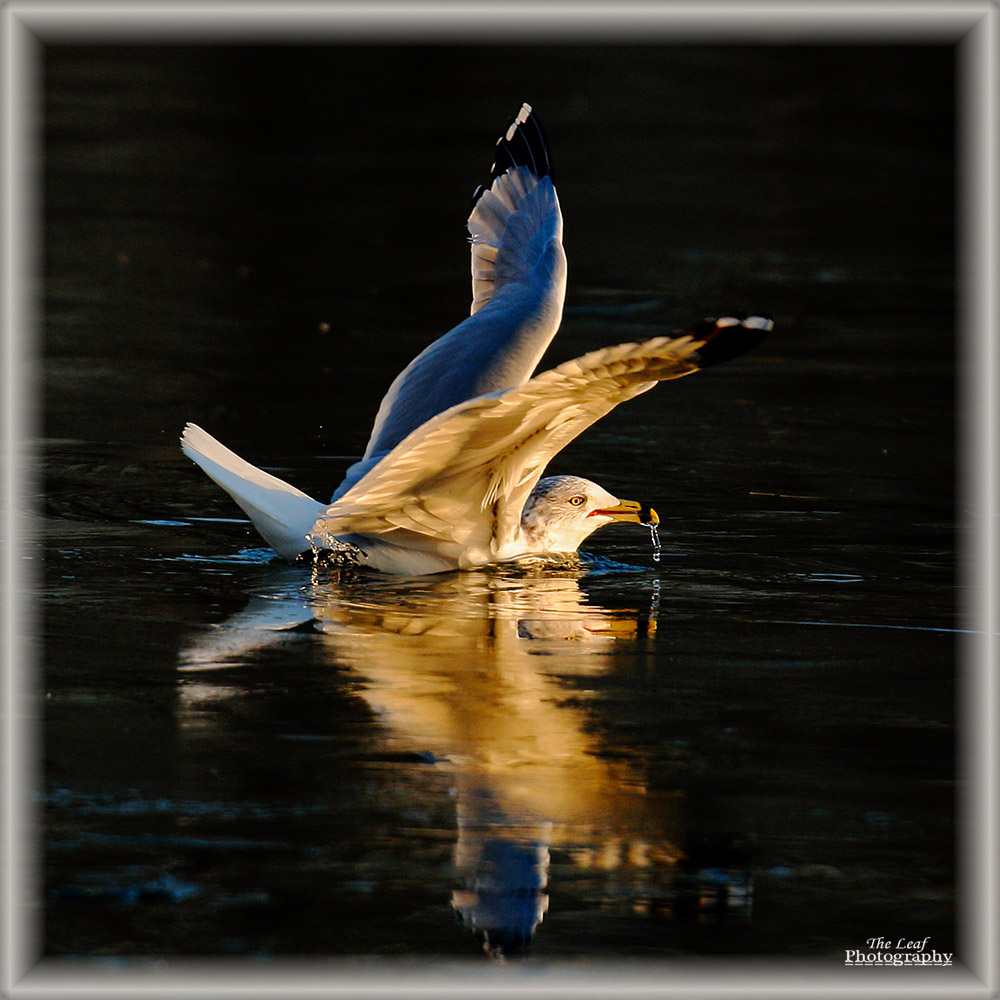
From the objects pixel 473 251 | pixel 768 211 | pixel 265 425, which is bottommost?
pixel 265 425

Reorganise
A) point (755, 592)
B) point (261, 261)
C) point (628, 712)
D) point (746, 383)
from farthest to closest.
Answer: point (261, 261), point (746, 383), point (755, 592), point (628, 712)

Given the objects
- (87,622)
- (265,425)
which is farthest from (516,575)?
(265,425)

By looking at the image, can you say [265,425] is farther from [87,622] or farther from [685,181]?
[685,181]

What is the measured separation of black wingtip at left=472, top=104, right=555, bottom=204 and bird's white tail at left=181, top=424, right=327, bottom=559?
249cm

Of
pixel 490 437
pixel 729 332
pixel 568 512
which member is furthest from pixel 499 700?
pixel 568 512

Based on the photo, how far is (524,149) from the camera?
937 cm

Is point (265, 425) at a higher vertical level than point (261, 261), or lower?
lower

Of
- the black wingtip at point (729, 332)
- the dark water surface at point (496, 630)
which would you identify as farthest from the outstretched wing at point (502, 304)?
the black wingtip at point (729, 332)

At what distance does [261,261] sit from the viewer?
1525 cm

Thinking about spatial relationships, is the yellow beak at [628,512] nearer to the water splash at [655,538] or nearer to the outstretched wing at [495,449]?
the water splash at [655,538]

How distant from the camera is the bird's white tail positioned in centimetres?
742

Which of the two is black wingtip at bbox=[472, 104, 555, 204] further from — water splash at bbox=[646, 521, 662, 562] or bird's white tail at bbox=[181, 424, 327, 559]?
bird's white tail at bbox=[181, 424, 327, 559]

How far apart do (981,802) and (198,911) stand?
7.62ft

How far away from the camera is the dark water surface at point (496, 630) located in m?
4.81
